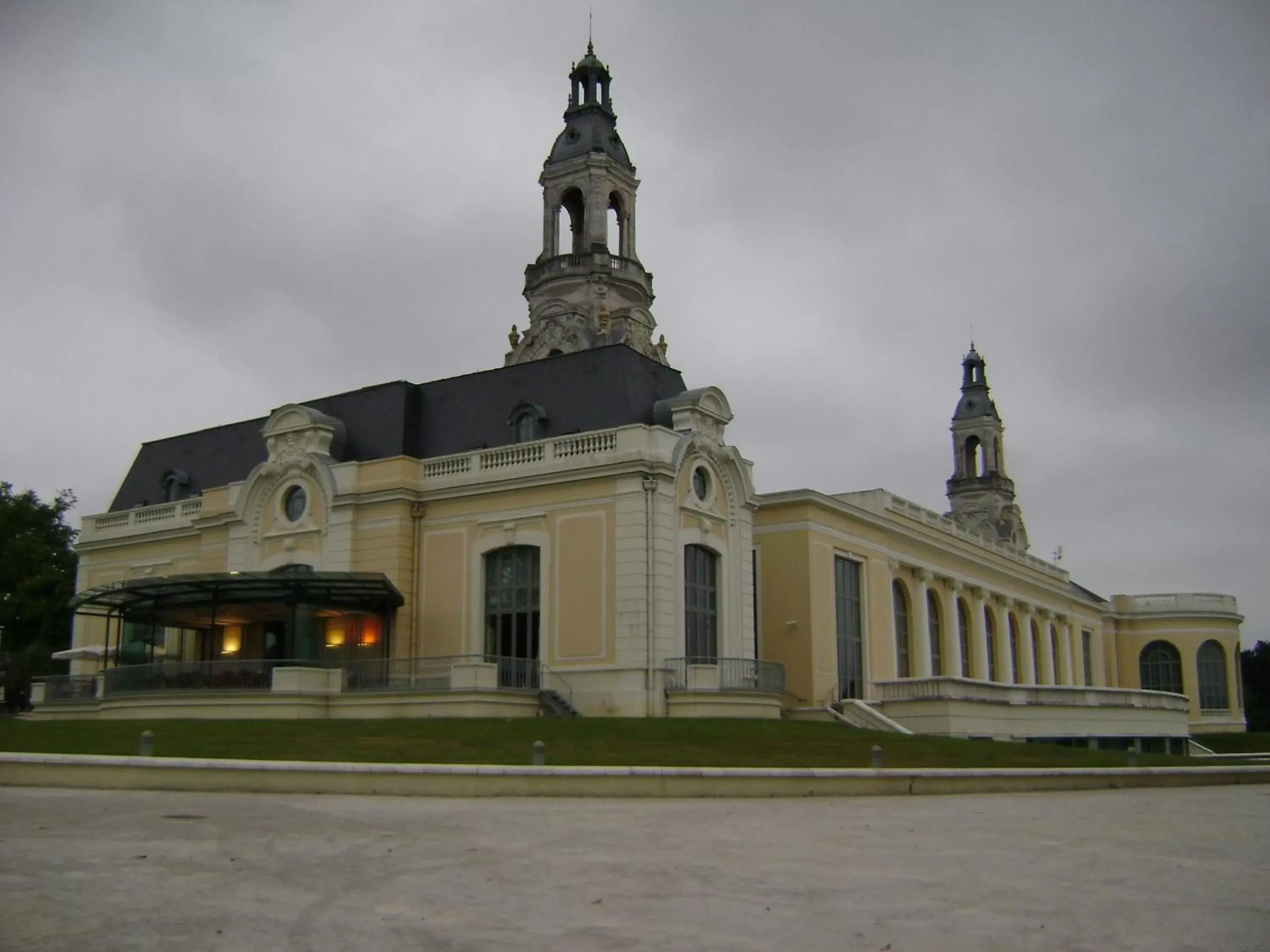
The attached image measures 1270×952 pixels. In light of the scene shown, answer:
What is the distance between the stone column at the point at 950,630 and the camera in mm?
49625

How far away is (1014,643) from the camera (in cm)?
5928

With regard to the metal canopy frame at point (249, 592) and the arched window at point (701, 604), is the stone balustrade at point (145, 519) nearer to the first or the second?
the metal canopy frame at point (249, 592)

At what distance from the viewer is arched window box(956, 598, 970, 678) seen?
5159cm

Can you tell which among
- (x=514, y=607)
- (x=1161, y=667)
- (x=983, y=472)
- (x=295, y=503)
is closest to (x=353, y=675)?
(x=514, y=607)

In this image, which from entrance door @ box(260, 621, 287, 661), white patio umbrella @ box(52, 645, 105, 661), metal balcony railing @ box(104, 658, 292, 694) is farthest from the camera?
white patio umbrella @ box(52, 645, 105, 661)

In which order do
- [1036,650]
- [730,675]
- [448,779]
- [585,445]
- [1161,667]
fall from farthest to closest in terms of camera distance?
[1161,667] < [1036,650] < [585,445] < [730,675] < [448,779]

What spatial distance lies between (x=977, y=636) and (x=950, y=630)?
3526mm

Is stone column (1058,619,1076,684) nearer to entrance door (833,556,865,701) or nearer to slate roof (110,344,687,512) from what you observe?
entrance door (833,556,865,701)

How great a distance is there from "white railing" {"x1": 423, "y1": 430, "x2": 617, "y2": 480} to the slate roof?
770 mm

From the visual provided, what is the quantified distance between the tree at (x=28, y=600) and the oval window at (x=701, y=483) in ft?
85.2

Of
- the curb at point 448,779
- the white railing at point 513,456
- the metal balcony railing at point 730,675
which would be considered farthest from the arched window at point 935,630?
the curb at point 448,779

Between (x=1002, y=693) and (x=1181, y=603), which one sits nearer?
(x=1002, y=693)

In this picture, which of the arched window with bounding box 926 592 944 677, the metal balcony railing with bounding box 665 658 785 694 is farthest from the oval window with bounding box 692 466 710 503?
the arched window with bounding box 926 592 944 677

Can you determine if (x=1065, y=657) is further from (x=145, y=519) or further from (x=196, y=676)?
(x=196, y=676)
